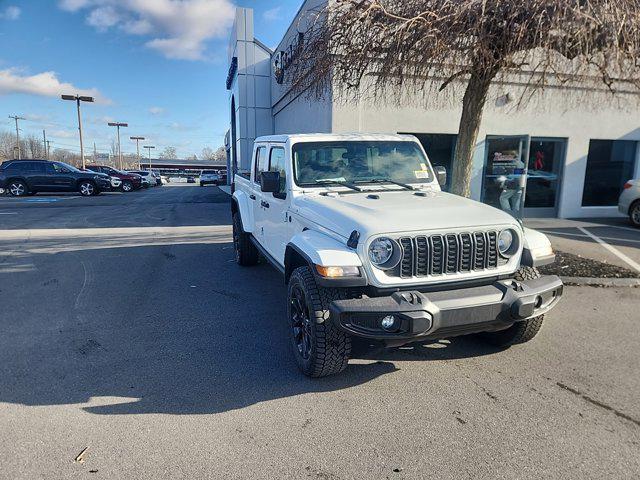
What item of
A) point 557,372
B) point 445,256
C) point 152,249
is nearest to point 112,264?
point 152,249

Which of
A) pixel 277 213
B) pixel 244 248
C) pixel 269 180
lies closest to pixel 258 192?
pixel 277 213

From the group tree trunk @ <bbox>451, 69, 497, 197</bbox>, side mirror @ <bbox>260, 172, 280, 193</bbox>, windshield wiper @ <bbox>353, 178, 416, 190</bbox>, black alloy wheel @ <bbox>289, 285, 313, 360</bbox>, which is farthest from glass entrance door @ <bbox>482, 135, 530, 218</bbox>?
black alloy wheel @ <bbox>289, 285, 313, 360</bbox>

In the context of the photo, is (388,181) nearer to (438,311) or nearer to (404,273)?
(404,273)

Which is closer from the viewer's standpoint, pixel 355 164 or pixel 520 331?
pixel 520 331

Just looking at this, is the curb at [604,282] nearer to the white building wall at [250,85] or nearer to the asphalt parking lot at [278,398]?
the asphalt parking lot at [278,398]

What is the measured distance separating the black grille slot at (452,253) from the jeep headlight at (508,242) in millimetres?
470

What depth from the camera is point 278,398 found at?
3258 millimetres

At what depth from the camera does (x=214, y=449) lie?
2.68 meters

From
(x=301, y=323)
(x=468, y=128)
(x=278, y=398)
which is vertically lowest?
(x=278, y=398)

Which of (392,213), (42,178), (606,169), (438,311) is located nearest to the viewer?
(438,311)

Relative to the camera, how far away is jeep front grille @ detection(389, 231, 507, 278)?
3189 millimetres

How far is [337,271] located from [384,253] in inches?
15.5

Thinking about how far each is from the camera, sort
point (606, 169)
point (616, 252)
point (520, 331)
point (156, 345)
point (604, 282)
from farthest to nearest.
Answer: point (606, 169) < point (616, 252) < point (604, 282) < point (156, 345) < point (520, 331)

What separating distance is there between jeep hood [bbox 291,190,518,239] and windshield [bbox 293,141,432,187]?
400 millimetres
